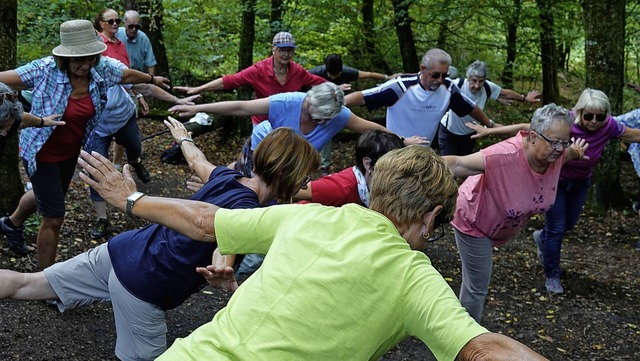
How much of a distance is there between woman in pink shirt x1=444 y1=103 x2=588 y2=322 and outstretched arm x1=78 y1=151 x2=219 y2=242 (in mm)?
2448

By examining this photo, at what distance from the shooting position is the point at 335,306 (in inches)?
84.8

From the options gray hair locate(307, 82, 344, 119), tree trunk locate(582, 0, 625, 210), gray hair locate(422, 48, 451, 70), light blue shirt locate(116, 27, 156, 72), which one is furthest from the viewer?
light blue shirt locate(116, 27, 156, 72)

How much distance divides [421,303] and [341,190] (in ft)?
9.02

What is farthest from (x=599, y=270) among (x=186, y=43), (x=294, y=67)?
(x=186, y=43)

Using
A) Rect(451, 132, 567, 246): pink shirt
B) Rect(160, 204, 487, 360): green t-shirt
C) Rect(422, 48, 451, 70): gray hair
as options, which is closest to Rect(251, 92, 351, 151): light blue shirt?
Rect(422, 48, 451, 70): gray hair

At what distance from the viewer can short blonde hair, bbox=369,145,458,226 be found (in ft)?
8.19

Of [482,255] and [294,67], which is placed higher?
[294,67]

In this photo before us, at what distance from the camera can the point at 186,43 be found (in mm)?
14023

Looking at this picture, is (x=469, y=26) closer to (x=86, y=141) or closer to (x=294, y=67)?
(x=294, y=67)

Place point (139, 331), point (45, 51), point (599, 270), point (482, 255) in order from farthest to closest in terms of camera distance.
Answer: point (45, 51) → point (599, 270) → point (482, 255) → point (139, 331)

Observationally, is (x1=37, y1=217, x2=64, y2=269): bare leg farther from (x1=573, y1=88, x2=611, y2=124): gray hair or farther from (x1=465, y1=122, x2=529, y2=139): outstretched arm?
(x1=573, y1=88, x2=611, y2=124): gray hair

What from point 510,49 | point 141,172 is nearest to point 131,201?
point 141,172

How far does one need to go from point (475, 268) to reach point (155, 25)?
860cm

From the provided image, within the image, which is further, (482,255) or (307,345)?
(482,255)
